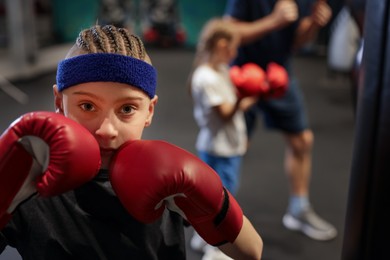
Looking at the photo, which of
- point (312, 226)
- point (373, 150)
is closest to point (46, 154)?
point (373, 150)

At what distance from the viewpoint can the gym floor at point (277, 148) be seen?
78.5 inches

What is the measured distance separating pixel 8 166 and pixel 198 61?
Answer: 121 centimetres

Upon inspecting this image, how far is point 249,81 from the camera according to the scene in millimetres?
1677

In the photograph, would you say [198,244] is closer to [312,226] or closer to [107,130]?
[312,226]

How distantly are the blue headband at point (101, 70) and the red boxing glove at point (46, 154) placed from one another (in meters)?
0.08

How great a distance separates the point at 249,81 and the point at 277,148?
66.5 inches

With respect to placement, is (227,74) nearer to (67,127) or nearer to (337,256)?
(337,256)

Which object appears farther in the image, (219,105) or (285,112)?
(285,112)

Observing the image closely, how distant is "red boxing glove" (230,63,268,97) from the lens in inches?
66.0

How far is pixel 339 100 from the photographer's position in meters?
4.74

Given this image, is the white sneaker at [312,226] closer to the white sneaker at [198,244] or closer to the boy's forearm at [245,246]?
the white sneaker at [198,244]

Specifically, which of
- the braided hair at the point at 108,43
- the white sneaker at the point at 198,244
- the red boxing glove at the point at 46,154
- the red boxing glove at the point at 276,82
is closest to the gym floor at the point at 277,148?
the white sneaker at the point at 198,244

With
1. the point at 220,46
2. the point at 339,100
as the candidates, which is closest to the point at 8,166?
the point at 220,46

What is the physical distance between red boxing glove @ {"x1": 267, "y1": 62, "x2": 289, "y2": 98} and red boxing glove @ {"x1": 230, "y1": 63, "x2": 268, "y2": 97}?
0.03 m
